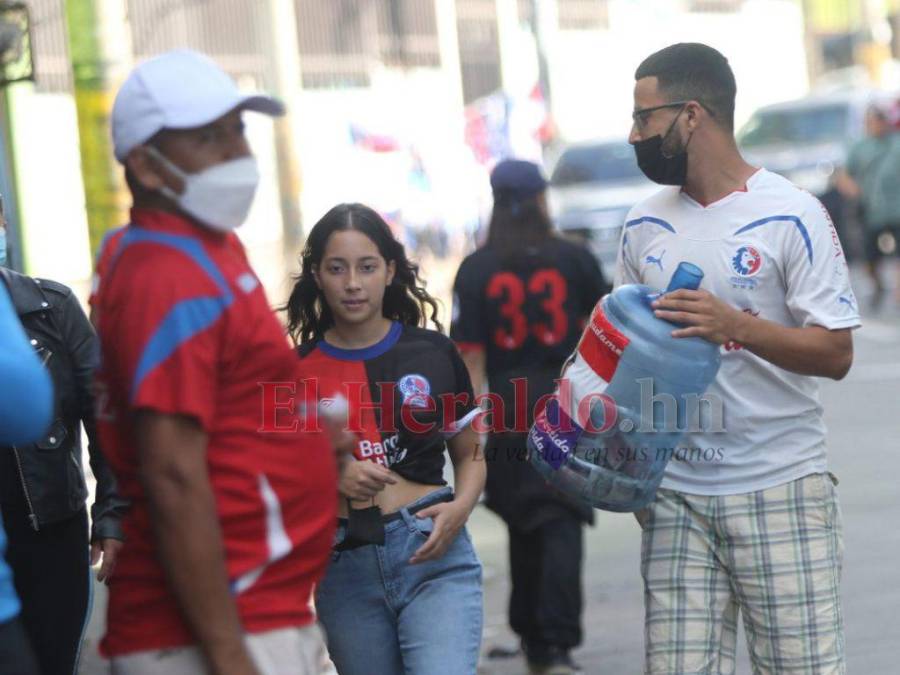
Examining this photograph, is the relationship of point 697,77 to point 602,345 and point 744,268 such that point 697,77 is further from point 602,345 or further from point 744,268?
point 602,345

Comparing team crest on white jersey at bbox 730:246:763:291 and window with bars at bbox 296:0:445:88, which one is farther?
window with bars at bbox 296:0:445:88

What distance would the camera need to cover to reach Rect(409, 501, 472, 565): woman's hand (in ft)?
14.8

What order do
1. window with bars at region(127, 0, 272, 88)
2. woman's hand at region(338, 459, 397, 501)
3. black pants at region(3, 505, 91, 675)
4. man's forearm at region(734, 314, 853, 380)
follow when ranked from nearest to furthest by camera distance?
man's forearm at region(734, 314, 853, 380) → black pants at region(3, 505, 91, 675) → woman's hand at region(338, 459, 397, 501) → window with bars at region(127, 0, 272, 88)

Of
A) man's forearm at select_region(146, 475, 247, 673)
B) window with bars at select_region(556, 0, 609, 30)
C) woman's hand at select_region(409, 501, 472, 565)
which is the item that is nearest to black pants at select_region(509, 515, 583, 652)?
woman's hand at select_region(409, 501, 472, 565)

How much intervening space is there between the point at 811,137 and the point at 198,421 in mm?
21285

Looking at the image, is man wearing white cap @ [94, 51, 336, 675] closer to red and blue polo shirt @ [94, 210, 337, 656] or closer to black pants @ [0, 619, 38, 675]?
red and blue polo shirt @ [94, 210, 337, 656]

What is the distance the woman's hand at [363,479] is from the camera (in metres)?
4.47

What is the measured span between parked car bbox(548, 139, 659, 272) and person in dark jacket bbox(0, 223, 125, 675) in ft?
51.3

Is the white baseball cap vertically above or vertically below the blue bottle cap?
above

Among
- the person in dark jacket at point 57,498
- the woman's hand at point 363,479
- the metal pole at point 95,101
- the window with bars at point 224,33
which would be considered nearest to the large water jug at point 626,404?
the woman's hand at point 363,479

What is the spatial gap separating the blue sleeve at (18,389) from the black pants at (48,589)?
4.65ft

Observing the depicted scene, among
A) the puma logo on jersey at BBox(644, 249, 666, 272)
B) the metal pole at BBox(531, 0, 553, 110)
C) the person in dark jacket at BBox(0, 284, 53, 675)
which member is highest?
the metal pole at BBox(531, 0, 553, 110)

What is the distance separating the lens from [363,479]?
4.48 meters

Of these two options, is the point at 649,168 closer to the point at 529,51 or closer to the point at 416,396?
the point at 416,396
